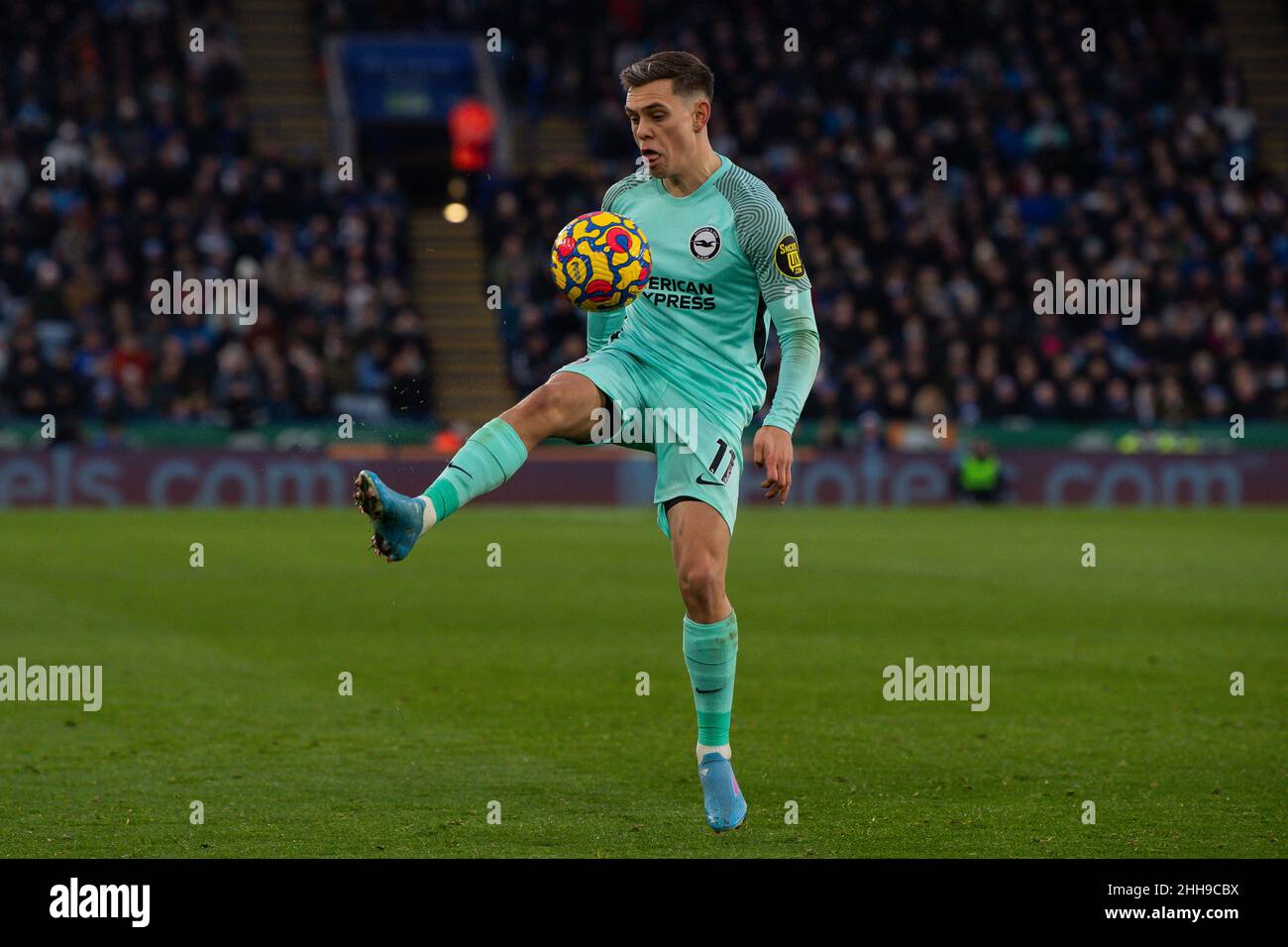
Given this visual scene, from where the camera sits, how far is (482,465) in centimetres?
535

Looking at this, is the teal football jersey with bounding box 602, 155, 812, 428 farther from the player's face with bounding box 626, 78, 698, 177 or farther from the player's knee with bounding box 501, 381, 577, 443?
the player's knee with bounding box 501, 381, 577, 443

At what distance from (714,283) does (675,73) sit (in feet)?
2.26

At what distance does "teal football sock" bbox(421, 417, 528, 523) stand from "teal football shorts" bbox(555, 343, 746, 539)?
0.39 m

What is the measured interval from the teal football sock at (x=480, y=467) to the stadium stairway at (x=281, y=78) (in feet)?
83.3

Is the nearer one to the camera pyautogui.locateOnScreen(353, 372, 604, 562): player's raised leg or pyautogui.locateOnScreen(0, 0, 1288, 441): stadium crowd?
pyautogui.locateOnScreen(353, 372, 604, 562): player's raised leg

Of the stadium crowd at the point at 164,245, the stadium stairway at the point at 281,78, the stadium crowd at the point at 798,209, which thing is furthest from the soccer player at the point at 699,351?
the stadium stairway at the point at 281,78

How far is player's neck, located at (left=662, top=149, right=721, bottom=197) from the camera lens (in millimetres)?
6078

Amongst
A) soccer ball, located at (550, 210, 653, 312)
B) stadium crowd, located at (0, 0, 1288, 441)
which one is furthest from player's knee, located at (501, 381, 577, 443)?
stadium crowd, located at (0, 0, 1288, 441)

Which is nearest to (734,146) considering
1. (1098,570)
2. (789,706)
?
(1098,570)

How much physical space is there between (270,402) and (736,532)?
7.44 meters

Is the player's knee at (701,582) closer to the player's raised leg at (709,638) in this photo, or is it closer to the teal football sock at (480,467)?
the player's raised leg at (709,638)

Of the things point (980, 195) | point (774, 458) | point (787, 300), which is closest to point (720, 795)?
point (774, 458)

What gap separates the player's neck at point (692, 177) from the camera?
608cm

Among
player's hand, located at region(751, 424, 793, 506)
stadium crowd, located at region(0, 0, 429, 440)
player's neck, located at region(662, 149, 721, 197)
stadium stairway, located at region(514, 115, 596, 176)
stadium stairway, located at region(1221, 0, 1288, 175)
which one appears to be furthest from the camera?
stadium stairway, located at region(1221, 0, 1288, 175)
